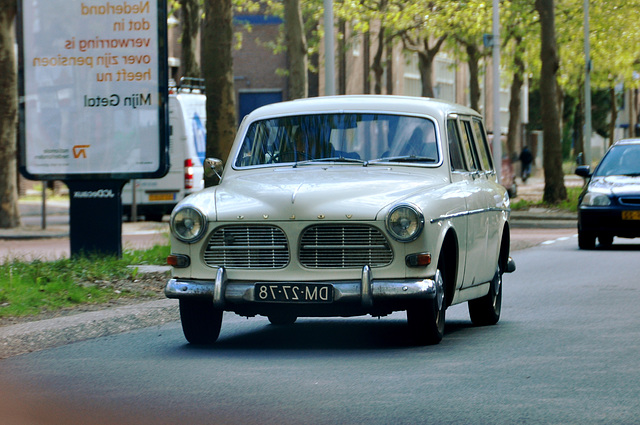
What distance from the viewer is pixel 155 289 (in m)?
12.7

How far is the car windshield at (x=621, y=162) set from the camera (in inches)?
776

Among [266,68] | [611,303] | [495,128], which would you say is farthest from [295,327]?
[266,68]

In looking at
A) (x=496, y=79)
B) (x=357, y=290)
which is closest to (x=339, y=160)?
(x=357, y=290)

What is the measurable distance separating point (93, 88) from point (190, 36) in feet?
54.0

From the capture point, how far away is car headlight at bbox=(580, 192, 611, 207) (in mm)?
19250

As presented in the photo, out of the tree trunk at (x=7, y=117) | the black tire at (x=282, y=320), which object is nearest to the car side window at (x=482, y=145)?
the black tire at (x=282, y=320)

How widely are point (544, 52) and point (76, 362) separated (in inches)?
1019

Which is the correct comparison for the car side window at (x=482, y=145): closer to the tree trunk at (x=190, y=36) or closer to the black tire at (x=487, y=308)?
the black tire at (x=487, y=308)

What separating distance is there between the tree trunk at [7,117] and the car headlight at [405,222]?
1786 cm

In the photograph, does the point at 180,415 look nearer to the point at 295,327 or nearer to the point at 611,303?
the point at 295,327

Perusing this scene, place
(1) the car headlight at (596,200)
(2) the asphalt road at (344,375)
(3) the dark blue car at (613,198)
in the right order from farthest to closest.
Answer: (1) the car headlight at (596,200)
(3) the dark blue car at (613,198)
(2) the asphalt road at (344,375)

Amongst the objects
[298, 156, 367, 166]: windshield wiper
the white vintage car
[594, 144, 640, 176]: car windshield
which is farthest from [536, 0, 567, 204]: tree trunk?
[298, 156, 367, 166]: windshield wiper

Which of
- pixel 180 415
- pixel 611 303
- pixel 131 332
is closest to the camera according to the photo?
pixel 180 415

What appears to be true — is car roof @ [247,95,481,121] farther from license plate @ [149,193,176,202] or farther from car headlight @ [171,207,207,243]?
license plate @ [149,193,176,202]
